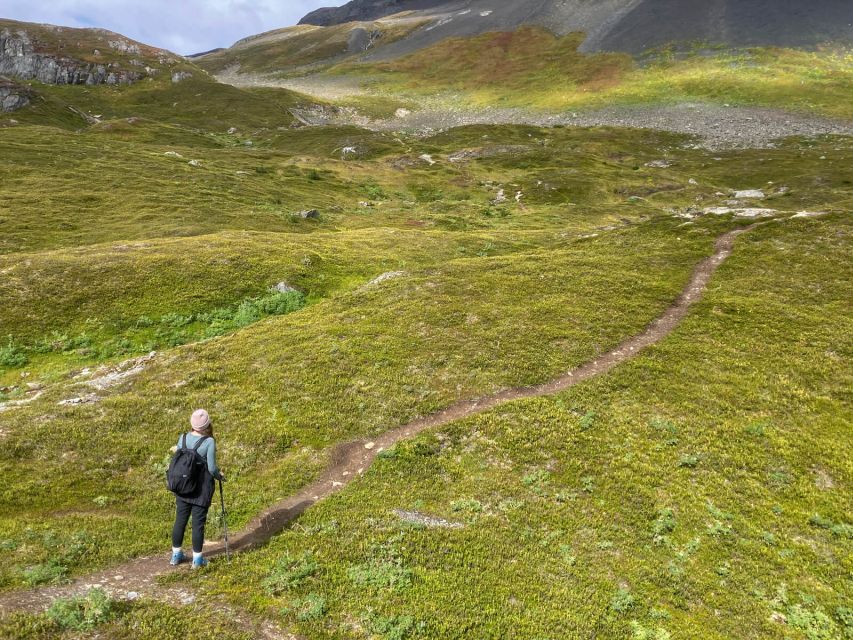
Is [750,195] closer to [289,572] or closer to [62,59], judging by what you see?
[289,572]

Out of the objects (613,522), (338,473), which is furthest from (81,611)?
(613,522)

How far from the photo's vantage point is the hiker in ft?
42.0

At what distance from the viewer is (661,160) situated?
4702 inches

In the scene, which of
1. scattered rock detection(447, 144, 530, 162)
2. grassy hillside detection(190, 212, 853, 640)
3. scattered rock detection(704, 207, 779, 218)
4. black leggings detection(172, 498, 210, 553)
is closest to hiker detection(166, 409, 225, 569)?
black leggings detection(172, 498, 210, 553)

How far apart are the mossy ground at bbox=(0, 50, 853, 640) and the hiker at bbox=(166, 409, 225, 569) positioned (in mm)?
1369

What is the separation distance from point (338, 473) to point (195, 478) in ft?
20.7

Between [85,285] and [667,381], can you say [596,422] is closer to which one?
[667,381]

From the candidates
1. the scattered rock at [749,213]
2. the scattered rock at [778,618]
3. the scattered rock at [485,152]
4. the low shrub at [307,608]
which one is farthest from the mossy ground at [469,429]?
the scattered rock at [485,152]

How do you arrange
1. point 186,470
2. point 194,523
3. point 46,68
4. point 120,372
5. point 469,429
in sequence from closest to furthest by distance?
point 186,470, point 194,523, point 469,429, point 120,372, point 46,68

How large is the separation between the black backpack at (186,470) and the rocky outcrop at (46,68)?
218 m

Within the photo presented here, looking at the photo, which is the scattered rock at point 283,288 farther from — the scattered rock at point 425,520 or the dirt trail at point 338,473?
the scattered rock at point 425,520

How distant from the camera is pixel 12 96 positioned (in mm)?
115125

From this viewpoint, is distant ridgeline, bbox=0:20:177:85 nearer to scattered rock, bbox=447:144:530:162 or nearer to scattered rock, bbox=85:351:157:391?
scattered rock, bbox=447:144:530:162

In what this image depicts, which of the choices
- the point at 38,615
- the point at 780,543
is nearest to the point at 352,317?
the point at 38,615
